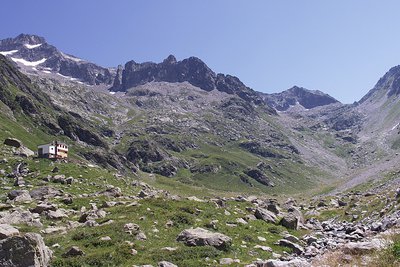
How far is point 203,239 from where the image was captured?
3014 cm

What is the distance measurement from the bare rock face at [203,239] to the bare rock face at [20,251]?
457 inches

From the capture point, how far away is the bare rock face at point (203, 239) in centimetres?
2981

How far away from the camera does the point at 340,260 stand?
19.7 metres

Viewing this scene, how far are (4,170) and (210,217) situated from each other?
136 ft

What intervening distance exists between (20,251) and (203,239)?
13597 millimetres

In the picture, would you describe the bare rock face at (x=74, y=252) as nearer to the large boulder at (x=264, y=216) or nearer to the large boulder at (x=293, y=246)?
the large boulder at (x=293, y=246)

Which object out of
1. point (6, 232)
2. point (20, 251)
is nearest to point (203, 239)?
point (20, 251)

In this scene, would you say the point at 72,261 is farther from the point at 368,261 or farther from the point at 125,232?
the point at 368,261

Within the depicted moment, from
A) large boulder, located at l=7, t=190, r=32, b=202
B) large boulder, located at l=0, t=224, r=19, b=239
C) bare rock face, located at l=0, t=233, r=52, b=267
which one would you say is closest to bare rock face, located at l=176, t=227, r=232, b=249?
bare rock face, located at l=0, t=233, r=52, b=267

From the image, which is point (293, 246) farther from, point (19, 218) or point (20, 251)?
point (19, 218)

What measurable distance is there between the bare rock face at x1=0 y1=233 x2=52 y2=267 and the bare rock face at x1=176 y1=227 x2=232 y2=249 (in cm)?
1161

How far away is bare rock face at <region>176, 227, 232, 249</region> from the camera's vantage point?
2981cm

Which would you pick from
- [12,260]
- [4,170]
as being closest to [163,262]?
[12,260]

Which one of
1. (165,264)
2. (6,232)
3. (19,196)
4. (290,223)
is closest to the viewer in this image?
(6,232)
